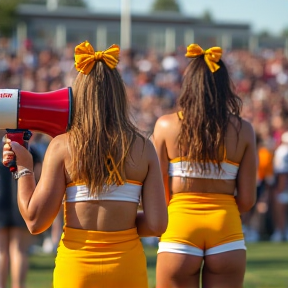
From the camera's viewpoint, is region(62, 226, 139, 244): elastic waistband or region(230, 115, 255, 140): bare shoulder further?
region(230, 115, 255, 140): bare shoulder

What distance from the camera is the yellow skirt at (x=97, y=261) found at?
324 centimetres

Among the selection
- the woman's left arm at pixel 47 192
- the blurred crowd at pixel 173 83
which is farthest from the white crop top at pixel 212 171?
the blurred crowd at pixel 173 83

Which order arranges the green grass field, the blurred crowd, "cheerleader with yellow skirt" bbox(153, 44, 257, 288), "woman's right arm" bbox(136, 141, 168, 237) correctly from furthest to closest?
the blurred crowd
the green grass field
"cheerleader with yellow skirt" bbox(153, 44, 257, 288)
"woman's right arm" bbox(136, 141, 168, 237)

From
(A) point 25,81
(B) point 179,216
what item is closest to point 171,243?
(B) point 179,216

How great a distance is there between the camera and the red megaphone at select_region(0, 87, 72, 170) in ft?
11.1

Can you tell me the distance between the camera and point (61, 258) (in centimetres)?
329

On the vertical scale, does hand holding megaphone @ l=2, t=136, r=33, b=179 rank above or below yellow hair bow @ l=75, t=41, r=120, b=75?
below

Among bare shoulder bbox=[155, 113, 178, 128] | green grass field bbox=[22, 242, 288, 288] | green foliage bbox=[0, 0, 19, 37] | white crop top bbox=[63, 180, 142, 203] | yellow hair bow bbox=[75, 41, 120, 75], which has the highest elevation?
green foliage bbox=[0, 0, 19, 37]

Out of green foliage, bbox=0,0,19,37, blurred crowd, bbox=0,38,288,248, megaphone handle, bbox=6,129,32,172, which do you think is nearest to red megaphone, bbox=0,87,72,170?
megaphone handle, bbox=6,129,32,172

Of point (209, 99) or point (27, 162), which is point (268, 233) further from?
point (27, 162)

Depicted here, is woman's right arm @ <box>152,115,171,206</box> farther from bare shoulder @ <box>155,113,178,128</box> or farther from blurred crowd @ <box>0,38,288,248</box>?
blurred crowd @ <box>0,38,288,248</box>

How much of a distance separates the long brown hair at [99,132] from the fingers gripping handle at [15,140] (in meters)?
0.24

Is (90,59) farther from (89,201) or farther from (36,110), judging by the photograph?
(89,201)

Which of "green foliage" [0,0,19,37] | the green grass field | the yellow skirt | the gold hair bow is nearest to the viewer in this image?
the yellow skirt
